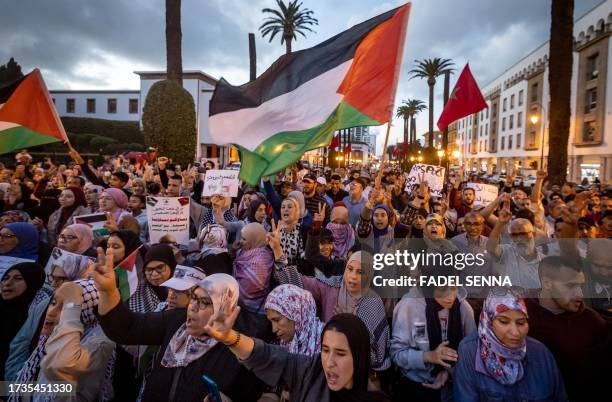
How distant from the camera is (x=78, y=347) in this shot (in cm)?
257

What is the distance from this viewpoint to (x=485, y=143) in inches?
2768

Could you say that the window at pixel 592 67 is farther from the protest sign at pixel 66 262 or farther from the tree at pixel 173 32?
the protest sign at pixel 66 262

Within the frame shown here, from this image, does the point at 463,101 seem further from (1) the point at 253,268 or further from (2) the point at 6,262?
(2) the point at 6,262

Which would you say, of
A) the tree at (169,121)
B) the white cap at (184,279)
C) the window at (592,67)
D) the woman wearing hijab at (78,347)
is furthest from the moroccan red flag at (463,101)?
the window at (592,67)

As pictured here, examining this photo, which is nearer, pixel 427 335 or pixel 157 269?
pixel 427 335

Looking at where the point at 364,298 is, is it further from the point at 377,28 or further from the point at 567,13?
the point at 567,13

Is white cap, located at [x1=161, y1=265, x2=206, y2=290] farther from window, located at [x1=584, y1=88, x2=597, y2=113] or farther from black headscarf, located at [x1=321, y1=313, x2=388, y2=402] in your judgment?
window, located at [x1=584, y1=88, x2=597, y2=113]

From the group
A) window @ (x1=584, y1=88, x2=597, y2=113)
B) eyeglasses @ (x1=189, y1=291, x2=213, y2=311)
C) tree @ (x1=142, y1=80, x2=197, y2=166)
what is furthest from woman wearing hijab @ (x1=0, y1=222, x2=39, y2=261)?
window @ (x1=584, y1=88, x2=597, y2=113)

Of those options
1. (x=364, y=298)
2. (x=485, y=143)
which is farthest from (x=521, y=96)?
(x=364, y=298)

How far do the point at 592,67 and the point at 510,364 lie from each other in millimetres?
42585

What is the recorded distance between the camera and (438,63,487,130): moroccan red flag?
7949 mm

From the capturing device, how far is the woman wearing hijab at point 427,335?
9.41 feet

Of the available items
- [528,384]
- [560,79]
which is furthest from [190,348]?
[560,79]

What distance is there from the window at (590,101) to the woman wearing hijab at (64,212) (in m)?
41.0
